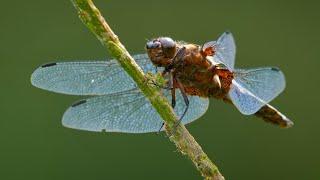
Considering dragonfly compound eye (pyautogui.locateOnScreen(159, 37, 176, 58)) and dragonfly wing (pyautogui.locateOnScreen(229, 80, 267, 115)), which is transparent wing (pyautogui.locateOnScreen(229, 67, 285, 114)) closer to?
dragonfly wing (pyautogui.locateOnScreen(229, 80, 267, 115))

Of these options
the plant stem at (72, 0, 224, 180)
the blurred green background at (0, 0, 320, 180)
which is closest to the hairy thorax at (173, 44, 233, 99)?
the plant stem at (72, 0, 224, 180)

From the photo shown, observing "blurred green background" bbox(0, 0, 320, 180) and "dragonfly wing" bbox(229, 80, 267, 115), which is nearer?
"dragonfly wing" bbox(229, 80, 267, 115)

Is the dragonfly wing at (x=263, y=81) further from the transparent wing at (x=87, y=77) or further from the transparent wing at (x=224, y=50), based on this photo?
the transparent wing at (x=87, y=77)

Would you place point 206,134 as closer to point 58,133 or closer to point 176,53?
point 58,133

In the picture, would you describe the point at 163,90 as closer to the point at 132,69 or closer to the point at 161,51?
the point at 161,51

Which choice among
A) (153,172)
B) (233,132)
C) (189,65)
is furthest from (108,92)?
(233,132)

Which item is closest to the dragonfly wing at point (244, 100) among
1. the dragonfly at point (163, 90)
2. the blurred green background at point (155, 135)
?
the dragonfly at point (163, 90)
